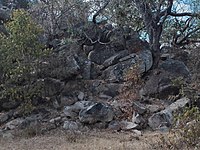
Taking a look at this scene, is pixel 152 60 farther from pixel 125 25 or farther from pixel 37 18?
pixel 37 18

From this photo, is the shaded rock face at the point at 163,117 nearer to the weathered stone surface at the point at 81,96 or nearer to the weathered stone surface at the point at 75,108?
the weathered stone surface at the point at 75,108

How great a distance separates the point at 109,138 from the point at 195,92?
2.72 metres

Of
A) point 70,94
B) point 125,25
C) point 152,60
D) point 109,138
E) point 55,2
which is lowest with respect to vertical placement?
point 109,138

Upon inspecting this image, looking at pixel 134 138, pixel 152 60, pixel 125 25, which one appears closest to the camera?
pixel 134 138

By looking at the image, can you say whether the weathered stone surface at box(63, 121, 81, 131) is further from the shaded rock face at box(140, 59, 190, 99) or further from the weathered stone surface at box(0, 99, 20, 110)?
the shaded rock face at box(140, 59, 190, 99)

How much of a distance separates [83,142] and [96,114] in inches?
81.9

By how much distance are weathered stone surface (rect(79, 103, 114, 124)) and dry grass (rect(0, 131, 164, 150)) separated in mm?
708

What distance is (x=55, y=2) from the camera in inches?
612

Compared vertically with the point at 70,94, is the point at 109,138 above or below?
below

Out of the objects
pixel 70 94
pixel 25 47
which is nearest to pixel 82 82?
pixel 70 94

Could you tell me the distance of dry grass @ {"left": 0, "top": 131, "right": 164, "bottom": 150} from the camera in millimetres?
7441

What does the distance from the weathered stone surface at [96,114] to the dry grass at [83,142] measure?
0.71 meters

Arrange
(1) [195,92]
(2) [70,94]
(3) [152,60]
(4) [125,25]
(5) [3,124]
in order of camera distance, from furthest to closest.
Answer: (4) [125,25], (3) [152,60], (2) [70,94], (5) [3,124], (1) [195,92]

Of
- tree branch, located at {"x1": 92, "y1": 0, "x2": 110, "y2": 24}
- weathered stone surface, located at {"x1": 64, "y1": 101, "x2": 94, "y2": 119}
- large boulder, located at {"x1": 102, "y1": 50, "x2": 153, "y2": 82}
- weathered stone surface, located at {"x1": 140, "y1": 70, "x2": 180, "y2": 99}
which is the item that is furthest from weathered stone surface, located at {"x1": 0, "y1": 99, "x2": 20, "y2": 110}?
tree branch, located at {"x1": 92, "y1": 0, "x2": 110, "y2": 24}
